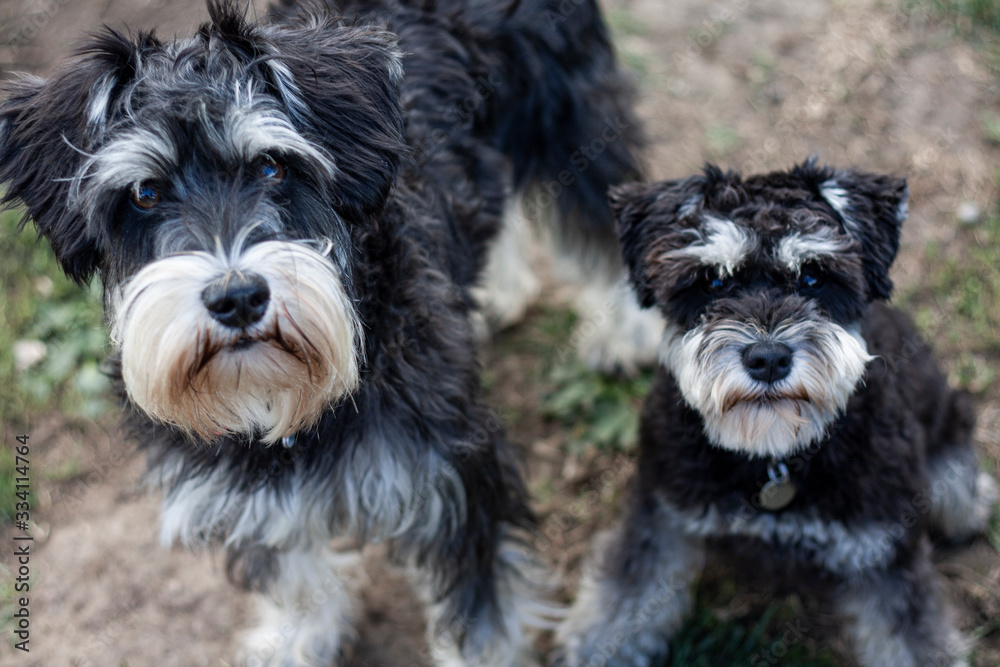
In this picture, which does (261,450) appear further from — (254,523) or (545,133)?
(545,133)

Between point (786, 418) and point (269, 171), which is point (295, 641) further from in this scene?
point (786, 418)

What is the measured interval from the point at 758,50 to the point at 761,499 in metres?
4.12

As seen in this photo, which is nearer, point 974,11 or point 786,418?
point 786,418

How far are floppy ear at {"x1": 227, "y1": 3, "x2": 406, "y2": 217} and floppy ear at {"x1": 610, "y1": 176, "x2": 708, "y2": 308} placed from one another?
0.92 m

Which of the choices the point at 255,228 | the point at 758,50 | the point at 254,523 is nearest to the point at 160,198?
the point at 255,228

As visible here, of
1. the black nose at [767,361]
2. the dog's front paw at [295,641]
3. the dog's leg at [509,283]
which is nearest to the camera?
the black nose at [767,361]

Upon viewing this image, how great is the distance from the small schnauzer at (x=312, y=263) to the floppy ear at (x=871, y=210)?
1.34 metres

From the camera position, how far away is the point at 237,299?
2.10 metres

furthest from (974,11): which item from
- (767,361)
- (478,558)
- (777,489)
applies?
(478,558)

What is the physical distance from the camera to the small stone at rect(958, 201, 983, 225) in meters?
4.96

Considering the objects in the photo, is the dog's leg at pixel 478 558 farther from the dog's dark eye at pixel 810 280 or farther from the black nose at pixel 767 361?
the dog's dark eye at pixel 810 280

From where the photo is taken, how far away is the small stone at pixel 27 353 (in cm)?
487

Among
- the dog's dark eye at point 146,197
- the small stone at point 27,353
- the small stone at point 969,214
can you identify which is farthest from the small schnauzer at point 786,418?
the small stone at point 27,353

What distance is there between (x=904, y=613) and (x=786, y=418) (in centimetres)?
108
